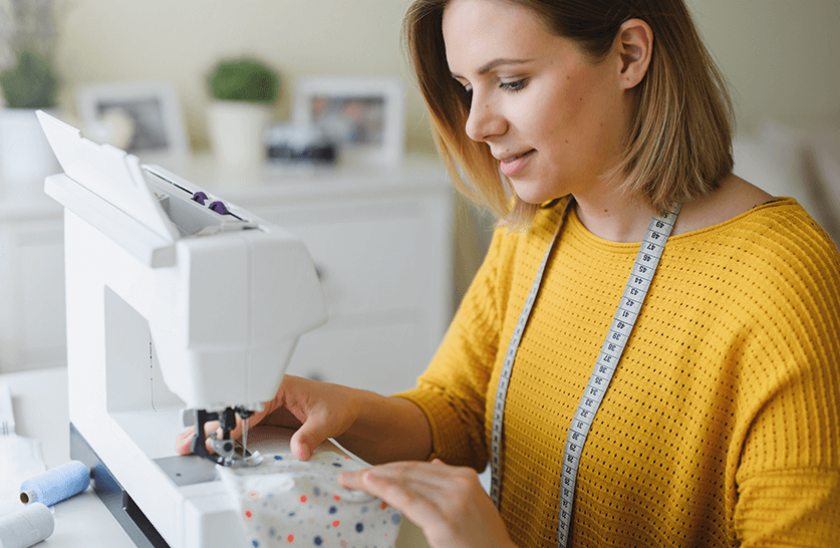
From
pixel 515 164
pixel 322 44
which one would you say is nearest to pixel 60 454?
pixel 515 164

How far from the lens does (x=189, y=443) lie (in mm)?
908

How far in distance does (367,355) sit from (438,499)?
5.53 feet

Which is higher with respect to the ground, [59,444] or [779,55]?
[779,55]

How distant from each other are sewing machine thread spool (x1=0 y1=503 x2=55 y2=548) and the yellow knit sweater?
0.53 metres

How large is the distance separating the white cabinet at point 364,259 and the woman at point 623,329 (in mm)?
1142

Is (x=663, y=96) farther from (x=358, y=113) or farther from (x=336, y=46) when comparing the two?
(x=336, y=46)

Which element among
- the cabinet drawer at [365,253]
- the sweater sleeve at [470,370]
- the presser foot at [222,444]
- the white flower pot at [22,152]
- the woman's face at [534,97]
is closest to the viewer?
the presser foot at [222,444]

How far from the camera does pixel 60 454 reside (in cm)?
119

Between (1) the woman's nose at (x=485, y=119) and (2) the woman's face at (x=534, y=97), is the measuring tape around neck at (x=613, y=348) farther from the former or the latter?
(1) the woman's nose at (x=485, y=119)

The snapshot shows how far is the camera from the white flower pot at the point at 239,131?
8.13 ft

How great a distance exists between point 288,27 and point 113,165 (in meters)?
2.01

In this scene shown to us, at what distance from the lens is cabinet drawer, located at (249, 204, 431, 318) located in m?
2.38

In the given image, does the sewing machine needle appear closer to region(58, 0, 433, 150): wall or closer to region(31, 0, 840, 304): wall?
region(31, 0, 840, 304): wall

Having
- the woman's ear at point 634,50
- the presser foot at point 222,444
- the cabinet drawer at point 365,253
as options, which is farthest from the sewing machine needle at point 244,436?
the cabinet drawer at point 365,253
